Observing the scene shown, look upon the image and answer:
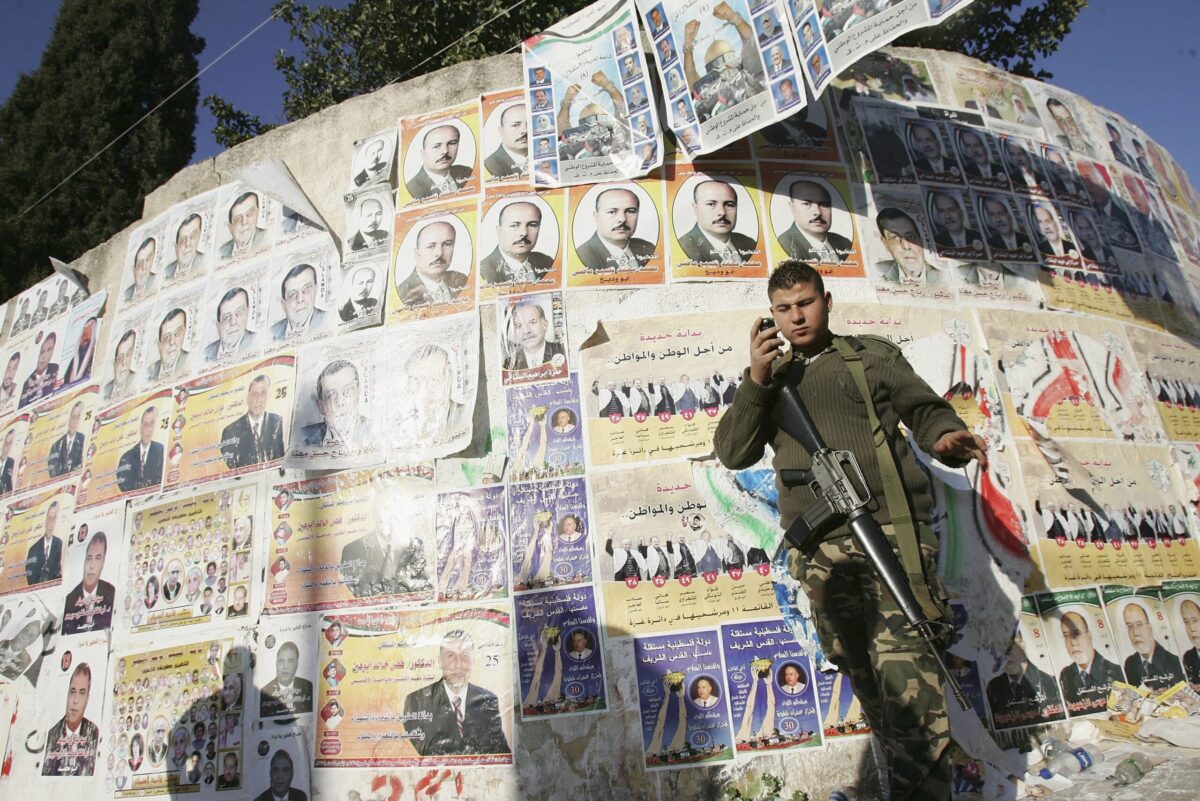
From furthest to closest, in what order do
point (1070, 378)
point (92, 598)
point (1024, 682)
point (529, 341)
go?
point (92, 598)
point (1070, 378)
point (529, 341)
point (1024, 682)

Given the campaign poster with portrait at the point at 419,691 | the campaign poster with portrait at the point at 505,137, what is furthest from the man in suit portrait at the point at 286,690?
the campaign poster with portrait at the point at 505,137

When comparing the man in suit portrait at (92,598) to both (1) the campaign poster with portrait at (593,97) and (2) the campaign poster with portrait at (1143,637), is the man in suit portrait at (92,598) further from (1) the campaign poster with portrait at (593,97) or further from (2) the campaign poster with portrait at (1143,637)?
(2) the campaign poster with portrait at (1143,637)

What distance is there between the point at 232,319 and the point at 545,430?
6.84 ft

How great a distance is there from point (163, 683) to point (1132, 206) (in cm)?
584

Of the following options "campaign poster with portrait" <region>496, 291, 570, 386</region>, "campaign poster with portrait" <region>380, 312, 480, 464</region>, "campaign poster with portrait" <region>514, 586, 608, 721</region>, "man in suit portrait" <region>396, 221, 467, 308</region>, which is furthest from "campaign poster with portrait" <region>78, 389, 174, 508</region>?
"campaign poster with portrait" <region>514, 586, 608, 721</region>

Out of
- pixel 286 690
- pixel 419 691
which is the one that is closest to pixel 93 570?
pixel 286 690

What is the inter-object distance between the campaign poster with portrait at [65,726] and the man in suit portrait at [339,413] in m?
1.69

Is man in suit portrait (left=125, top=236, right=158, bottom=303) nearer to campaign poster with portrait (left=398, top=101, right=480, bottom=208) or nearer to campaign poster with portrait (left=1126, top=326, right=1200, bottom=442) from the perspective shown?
campaign poster with portrait (left=398, top=101, right=480, bottom=208)

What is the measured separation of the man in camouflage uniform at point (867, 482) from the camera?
1.87m

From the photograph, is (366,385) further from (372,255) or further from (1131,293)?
(1131,293)

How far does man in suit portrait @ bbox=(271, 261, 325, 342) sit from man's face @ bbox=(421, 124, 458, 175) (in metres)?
0.85

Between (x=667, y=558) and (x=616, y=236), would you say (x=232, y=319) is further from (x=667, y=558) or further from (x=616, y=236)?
(x=667, y=558)

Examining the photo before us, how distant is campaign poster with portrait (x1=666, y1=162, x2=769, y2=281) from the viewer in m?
3.38

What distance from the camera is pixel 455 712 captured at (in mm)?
2871
